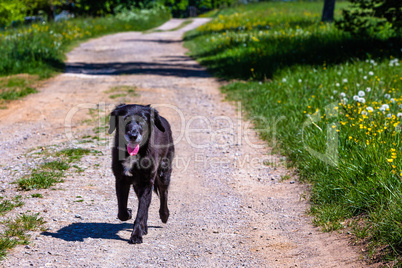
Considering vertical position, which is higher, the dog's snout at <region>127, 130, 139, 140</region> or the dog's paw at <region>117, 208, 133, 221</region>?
the dog's snout at <region>127, 130, 139, 140</region>

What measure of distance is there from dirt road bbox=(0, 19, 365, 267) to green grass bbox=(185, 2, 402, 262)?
35 centimetres

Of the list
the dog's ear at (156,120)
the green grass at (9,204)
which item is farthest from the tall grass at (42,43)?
the dog's ear at (156,120)

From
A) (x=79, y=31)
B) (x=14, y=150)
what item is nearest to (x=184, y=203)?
(x=14, y=150)

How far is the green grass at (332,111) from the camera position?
198 inches

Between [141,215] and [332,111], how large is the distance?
471cm

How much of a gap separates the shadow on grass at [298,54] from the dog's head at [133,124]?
872cm

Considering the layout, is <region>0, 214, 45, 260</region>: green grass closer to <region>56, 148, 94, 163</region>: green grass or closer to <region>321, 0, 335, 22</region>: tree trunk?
<region>56, 148, 94, 163</region>: green grass

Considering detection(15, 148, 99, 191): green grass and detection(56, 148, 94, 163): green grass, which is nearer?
detection(15, 148, 99, 191): green grass

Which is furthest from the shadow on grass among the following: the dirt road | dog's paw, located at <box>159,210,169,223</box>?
dog's paw, located at <box>159,210,169,223</box>

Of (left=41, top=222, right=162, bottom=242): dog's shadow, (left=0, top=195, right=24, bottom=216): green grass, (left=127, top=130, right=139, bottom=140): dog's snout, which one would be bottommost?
(left=41, top=222, right=162, bottom=242): dog's shadow

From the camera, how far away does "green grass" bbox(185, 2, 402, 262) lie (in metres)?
5.02

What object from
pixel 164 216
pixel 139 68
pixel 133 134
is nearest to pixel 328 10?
pixel 139 68

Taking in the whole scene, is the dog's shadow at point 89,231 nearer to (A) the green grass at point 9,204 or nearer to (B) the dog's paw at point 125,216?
(B) the dog's paw at point 125,216

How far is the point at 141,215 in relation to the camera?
475 centimetres
